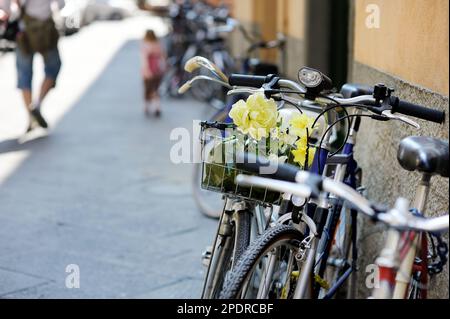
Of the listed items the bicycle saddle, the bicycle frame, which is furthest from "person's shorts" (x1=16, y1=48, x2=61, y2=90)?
the bicycle saddle

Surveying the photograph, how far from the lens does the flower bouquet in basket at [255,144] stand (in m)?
3.36

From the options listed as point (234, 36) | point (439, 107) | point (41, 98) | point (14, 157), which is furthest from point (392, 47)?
point (234, 36)

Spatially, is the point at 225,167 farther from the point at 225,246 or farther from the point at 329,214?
the point at 329,214

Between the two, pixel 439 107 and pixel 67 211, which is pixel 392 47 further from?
pixel 67 211

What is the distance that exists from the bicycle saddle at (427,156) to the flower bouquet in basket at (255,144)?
67cm

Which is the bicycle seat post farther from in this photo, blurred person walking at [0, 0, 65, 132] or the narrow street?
blurred person walking at [0, 0, 65, 132]

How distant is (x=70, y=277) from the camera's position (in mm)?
5199

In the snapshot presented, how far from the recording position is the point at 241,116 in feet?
11.2

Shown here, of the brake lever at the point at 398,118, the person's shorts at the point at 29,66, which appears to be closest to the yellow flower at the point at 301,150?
the brake lever at the point at 398,118

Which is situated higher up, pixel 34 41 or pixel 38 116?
pixel 34 41

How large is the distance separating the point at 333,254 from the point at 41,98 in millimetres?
6351

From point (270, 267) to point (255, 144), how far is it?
0.48 metres

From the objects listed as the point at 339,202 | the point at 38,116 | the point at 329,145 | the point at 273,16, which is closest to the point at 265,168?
the point at 329,145

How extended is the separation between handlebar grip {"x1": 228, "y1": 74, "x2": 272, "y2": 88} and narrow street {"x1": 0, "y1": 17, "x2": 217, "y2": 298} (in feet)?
5.97
